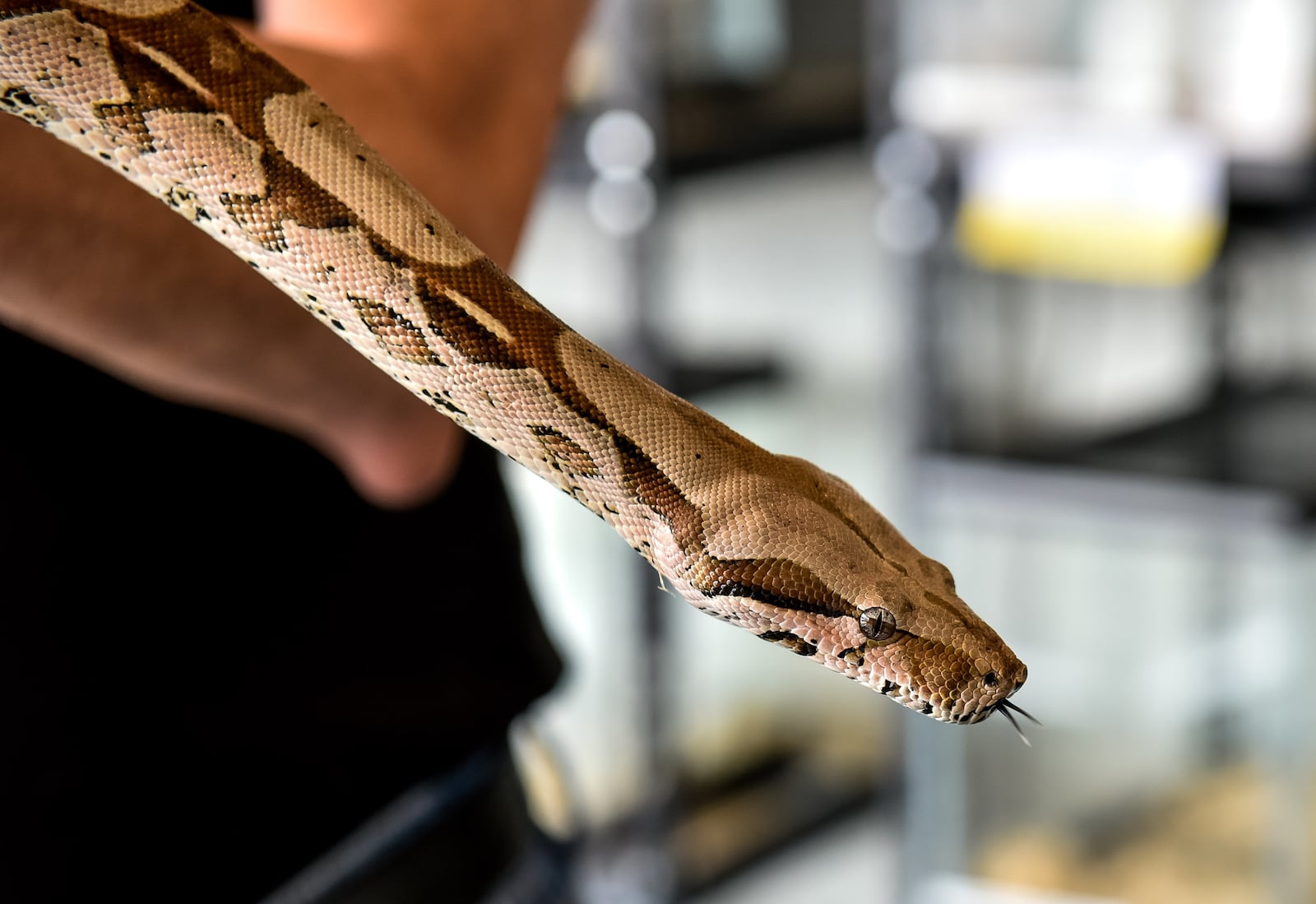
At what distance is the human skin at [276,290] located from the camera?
Answer: 700 millimetres

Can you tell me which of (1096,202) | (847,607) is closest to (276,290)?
(847,607)

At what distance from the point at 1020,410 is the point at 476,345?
186 cm

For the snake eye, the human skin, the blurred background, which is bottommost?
the blurred background

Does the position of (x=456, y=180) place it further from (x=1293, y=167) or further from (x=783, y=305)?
(x=783, y=305)

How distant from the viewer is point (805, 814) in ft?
9.51

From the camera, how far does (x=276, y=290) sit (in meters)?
0.81

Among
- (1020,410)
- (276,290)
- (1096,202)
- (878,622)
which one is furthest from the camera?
(1020,410)

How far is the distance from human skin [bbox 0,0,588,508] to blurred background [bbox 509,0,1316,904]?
92 centimetres

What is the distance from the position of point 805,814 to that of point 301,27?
228 cm

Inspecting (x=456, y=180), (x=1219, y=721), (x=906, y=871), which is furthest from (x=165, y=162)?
(x=906, y=871)

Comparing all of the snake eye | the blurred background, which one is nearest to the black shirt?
the snake eye

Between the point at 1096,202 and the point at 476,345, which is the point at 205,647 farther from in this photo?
the point at 1096,202

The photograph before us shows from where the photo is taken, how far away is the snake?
0.61 m

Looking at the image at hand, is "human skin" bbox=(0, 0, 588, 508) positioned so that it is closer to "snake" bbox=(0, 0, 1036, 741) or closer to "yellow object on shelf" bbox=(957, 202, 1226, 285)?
"snake" bbox=(0, 0, 1036, 741)
